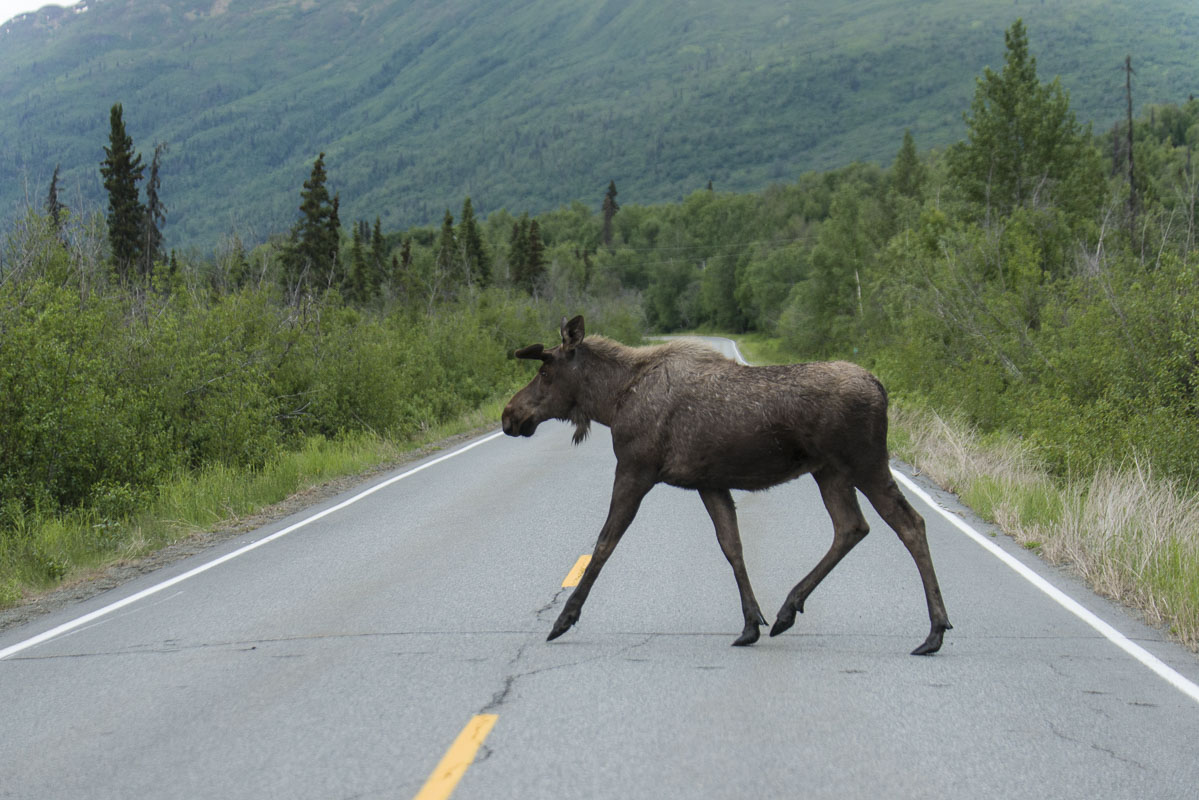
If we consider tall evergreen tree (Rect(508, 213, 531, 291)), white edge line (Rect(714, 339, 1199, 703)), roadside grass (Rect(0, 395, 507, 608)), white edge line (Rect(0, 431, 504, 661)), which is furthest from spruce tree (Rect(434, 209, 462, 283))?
white edge line (Rect(714, 339, 1199, 703))

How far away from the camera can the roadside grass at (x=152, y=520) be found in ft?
32.0

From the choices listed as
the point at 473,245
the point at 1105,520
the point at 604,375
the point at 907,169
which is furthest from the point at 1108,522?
the point at 473,245

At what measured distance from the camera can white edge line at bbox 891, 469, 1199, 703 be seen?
19.0ft

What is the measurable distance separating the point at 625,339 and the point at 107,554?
208 feet

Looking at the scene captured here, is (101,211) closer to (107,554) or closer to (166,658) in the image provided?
(107,554)

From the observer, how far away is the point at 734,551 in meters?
6.55

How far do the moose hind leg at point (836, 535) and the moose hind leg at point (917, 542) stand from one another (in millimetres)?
Answer: 159

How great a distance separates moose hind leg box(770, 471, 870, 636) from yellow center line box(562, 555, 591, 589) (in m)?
1.98

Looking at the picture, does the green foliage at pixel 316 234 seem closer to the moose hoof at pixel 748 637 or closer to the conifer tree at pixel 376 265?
the conifer tree at pixel 376 265

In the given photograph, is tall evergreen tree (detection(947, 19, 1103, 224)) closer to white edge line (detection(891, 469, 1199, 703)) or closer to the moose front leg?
white edge line (detection(891, 469, 1199, 703))

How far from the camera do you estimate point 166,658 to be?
6.60m

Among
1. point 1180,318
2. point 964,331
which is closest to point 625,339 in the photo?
point 964,331

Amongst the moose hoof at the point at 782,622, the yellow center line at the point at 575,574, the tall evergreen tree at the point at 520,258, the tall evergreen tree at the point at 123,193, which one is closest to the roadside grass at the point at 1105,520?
the moose hoof at the point at 782,622

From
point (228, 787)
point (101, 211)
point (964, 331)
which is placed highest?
point (101, 211)
